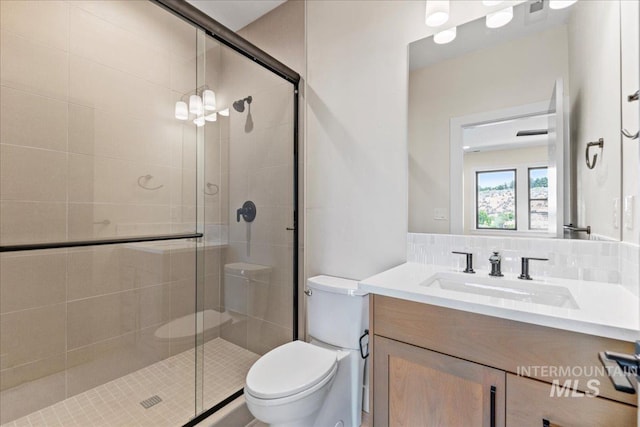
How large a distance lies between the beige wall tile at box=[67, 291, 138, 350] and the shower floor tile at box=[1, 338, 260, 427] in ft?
0.96

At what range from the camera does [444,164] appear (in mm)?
1451

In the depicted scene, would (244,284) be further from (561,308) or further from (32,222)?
(561,308)

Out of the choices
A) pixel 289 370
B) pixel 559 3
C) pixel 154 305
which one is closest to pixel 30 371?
pixel 154 305

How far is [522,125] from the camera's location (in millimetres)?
1253

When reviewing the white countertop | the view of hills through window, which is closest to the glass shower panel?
the white countertop

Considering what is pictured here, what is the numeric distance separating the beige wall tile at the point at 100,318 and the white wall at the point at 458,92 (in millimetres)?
1879

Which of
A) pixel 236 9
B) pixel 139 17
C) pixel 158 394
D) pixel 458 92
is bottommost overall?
pixel 158 394

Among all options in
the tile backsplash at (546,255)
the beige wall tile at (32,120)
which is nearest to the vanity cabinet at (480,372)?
the tile backsplash at (546,255)

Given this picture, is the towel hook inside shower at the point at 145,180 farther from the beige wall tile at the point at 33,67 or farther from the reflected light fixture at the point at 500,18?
the reflected light fixture at the point at 500,18

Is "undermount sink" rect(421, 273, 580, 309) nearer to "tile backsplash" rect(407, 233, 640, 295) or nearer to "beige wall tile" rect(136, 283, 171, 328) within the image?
"tile backsplash" rect(407, 233, 640, 295)

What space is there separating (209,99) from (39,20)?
2.96 ft

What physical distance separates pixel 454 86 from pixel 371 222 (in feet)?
2.65

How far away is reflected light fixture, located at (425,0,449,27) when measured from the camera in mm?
1316

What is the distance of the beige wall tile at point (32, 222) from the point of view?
1.48 metres
